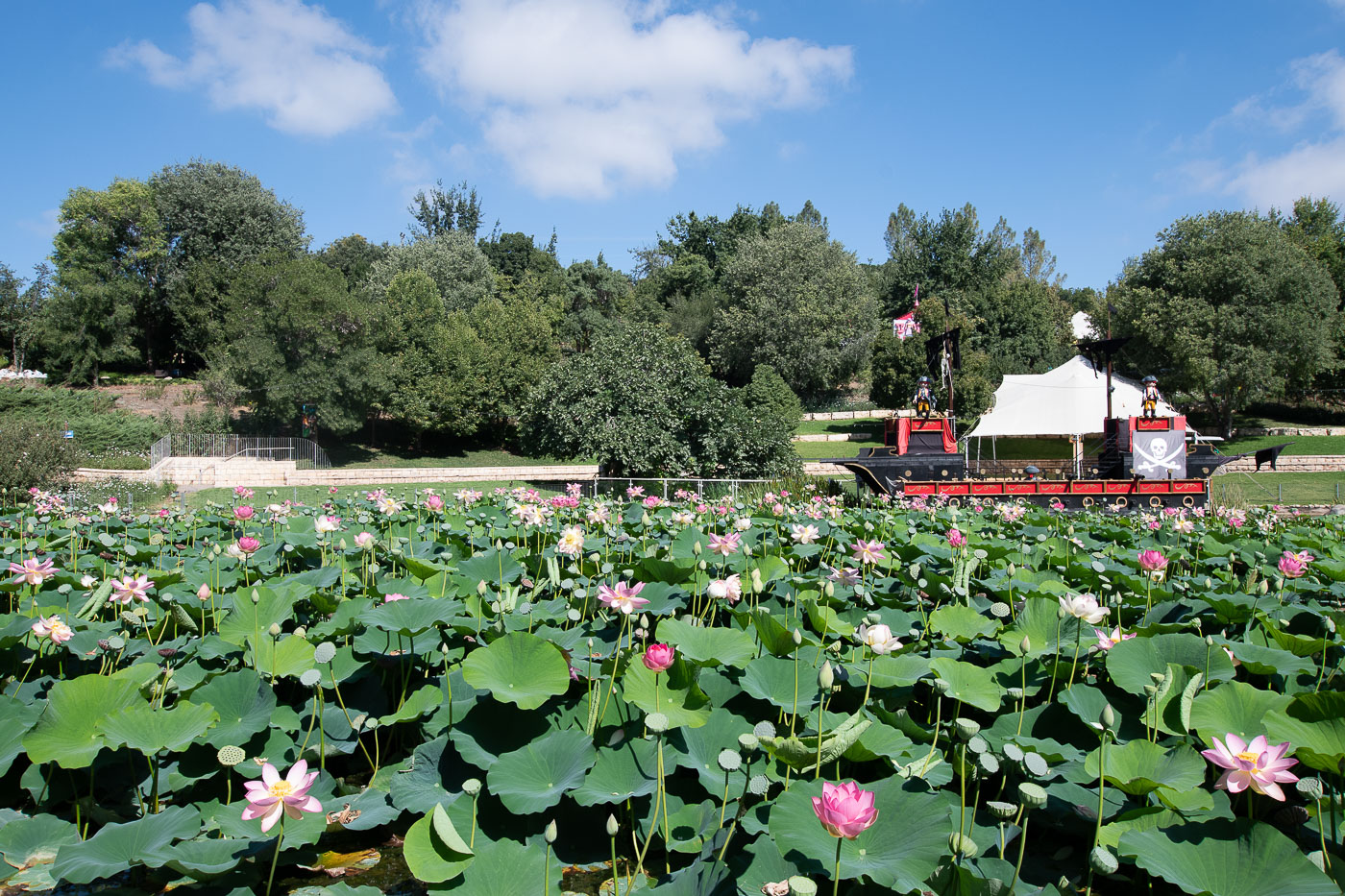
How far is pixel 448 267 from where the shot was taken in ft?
135

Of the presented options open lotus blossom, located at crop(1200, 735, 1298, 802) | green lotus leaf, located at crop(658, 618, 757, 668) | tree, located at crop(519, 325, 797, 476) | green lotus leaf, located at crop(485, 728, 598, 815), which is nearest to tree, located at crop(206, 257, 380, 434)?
tree, located at crop(519, 325, 797, 476)

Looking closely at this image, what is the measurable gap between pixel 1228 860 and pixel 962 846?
18.6 inches

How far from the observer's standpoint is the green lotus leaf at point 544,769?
154 centimetres

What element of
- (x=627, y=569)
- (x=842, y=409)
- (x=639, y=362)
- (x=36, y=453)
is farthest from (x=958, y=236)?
(x=627, y=569)

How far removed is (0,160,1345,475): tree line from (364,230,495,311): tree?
0.15 meters

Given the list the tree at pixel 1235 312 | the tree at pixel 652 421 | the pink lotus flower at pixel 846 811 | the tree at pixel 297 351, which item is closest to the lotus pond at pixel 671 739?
the pink lotus flower at pixel 846 811

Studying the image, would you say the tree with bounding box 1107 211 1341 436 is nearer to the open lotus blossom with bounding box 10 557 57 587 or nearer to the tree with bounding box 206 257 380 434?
the tree with bounding box 206 257 380 434

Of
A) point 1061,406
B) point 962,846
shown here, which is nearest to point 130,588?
point 962,846

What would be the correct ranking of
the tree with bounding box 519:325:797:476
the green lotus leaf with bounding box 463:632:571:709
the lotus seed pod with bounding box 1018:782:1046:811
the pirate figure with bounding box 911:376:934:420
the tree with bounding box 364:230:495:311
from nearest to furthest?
the lotus seed pod with bounding box 1018:782:1046:811, the green lotus leaf with bounding box 463:632:571:709, the pirate figure with bounding box 911:376:934:420, the tree with bounding box 519:325:797:476, the tree with bounding box 364:230:495:311

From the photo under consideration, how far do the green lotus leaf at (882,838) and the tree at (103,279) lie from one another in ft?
138

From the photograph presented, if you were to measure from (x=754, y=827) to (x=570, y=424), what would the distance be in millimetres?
19957

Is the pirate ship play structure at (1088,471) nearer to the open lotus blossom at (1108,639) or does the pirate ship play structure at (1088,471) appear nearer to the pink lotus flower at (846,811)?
the open lotus blossom at (1108,639)

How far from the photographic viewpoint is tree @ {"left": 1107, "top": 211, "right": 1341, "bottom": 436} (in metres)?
28.5

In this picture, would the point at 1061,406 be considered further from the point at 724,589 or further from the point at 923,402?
the point at 724,589
